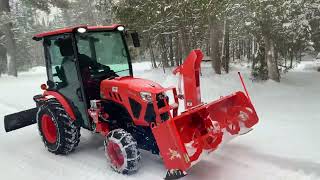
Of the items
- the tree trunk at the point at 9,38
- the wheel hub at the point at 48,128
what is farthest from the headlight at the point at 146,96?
the tree trunk at the point at 9,38

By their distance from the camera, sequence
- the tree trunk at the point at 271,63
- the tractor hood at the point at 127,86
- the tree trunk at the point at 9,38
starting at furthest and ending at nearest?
the tree trunk at the point at 9,38
the tree trunk at the point at 271,63
the tractor hood at the point at 127,86

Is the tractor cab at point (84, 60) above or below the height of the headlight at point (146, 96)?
above

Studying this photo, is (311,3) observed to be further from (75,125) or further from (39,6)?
(39,6)

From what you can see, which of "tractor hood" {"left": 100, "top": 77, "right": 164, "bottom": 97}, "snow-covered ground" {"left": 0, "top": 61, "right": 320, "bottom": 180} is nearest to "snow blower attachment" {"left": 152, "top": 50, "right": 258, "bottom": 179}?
"snow-covered ground" {"left": 0, "top": 61, "right": 320, "bottom": 180}

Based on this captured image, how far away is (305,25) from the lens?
1600 cm

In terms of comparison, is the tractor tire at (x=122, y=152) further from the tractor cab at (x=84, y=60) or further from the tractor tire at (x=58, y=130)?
the tractor tire at (x=58, y=130)

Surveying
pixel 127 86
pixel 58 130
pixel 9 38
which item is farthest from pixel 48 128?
pixel 9 38

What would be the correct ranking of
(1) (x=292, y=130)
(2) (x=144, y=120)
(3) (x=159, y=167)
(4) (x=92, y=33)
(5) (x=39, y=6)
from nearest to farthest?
1. (2) (x=144, y=120)
2. (3) (x=159, y=167)
3. (4) (x=92, y=33)
4. (1) (x=292, y=130)
5. (5) (x=39, y=6)

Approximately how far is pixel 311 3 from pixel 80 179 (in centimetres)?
1386

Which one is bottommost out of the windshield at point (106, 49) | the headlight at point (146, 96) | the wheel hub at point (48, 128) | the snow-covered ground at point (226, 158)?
the snow-covered ground at point (226, 158)

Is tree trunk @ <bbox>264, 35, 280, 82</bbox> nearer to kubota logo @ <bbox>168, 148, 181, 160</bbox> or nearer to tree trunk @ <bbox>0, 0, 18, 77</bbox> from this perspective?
kubota logo @ <bbox>168, 148, 181, 160</bbox>

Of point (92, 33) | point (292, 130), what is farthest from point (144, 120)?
point (292, 130)

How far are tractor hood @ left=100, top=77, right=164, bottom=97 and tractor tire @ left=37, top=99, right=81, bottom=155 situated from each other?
97cm

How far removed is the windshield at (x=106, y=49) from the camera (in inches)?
260
